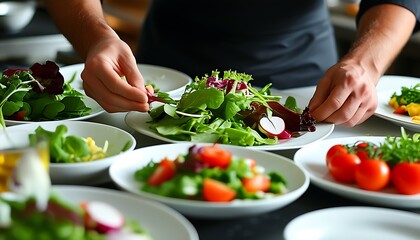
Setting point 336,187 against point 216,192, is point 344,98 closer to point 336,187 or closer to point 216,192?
point 336,187

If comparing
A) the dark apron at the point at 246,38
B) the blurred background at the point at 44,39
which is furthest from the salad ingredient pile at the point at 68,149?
the blurred background at the point at 44,39

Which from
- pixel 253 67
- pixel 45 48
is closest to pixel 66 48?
pixel 45 48

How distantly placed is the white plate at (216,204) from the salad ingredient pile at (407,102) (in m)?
0.61

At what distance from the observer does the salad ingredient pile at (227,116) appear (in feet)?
4.86

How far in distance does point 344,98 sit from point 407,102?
0.29 metres

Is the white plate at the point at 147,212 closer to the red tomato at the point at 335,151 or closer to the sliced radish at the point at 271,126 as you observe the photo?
the red tomato at the point at 335,151

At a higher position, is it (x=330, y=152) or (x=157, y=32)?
(x=330, y=152)

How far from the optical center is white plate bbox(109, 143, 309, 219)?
108 centimetres

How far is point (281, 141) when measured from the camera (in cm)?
154

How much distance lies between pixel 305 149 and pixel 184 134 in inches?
10.2

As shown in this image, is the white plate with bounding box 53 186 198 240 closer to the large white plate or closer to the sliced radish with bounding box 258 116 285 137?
the sliced radish with bounding box 258 116 285 137

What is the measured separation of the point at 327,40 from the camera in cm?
245

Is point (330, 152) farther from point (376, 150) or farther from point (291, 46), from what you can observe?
point (291, 46)

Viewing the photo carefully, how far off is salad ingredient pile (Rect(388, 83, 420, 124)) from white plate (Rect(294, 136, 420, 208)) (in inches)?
17.0
